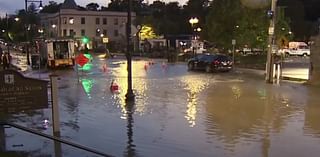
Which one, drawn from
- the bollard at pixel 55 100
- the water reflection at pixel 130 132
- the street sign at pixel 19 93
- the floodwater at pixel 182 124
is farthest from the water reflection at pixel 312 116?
the street sign at pixel 19 93

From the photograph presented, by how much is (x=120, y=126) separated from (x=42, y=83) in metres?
2.77

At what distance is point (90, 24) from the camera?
121250mm

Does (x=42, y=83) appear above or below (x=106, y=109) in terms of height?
above

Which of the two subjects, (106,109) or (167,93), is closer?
(106,109)

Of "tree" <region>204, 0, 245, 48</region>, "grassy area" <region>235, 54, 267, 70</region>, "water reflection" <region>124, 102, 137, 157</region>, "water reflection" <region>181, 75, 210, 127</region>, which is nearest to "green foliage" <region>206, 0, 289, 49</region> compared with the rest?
"tree" <region>204, 0, 245, 48</region>

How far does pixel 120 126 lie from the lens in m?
12.7

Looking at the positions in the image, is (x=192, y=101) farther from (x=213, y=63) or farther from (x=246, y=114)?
(x=213, y=63)

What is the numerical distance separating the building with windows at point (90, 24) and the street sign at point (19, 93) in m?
104

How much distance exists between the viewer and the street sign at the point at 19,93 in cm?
1005

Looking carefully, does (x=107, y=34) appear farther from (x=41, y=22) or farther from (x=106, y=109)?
(x=106, y=109)

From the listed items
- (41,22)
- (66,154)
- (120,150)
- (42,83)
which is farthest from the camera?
(41,22)

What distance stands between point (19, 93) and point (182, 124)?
4.49 m

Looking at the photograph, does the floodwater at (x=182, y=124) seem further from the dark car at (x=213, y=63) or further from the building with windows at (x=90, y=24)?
the building with windows at (x=90, y=24)

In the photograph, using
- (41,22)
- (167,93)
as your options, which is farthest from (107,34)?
(167,93)
